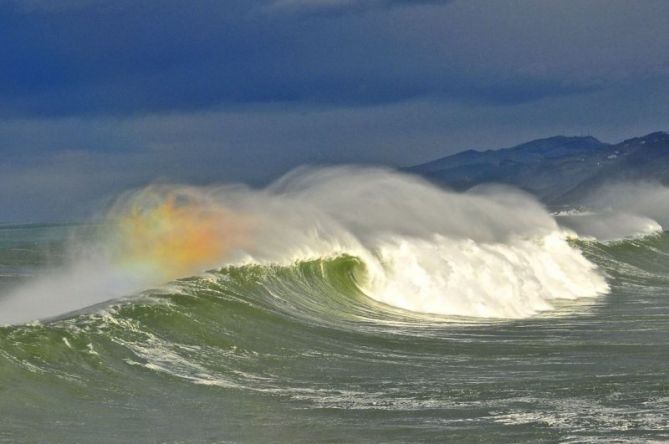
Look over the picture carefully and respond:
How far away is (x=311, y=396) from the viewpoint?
14273 mm

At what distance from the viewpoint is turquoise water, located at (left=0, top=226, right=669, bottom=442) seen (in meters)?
12.4

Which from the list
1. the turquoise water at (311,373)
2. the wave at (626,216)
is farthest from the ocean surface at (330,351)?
the wave at (626,216)

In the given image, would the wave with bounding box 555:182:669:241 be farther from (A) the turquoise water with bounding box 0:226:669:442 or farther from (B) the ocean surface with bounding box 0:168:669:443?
(A) the turquoise water with bounding box 0:226:669:442

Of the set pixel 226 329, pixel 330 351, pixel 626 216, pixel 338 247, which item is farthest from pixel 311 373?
pixel 626 216

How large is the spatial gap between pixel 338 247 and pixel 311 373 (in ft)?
49.6

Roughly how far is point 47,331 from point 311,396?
15.1 ft

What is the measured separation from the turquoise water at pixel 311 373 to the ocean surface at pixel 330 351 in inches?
1.7

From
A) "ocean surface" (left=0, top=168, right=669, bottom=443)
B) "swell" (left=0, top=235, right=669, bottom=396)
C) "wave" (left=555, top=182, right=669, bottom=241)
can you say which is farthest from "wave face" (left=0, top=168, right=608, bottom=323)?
"wave" (left=555, top=182, right=669, bottom=241)

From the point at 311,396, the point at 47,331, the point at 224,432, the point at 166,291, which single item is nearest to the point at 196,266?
the point at 166,291

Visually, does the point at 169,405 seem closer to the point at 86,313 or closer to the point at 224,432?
the point at 224,432

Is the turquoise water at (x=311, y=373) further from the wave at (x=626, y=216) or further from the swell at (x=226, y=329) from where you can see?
the wave at (x=626, y=216)

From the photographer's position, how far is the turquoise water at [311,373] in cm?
1235

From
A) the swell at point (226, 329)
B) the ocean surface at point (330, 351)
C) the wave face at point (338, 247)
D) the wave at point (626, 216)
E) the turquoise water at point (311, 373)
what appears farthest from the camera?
the wave at point (626, 216)

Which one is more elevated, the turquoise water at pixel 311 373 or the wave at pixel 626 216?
the wave at pixel 626 216
